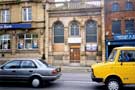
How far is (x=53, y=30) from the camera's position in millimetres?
37594

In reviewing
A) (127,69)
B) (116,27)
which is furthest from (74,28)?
(127,69)

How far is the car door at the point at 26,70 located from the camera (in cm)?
1449

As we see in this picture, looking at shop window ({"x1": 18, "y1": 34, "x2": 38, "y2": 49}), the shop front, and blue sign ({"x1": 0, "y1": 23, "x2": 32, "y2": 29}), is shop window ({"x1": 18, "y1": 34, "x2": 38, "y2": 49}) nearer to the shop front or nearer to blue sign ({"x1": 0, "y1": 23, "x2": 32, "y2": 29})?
blue sign ({"x1": 0, "y1": 23, "x2": 32, "y2": 29})

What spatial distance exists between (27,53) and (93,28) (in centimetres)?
987

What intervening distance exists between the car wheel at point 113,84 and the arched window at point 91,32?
23.4 m

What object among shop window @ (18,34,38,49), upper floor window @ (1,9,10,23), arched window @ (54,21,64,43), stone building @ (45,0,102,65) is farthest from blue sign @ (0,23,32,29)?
arched window @ (54,21,64,43)

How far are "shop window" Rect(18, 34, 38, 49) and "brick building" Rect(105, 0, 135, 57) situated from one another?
33.0ft

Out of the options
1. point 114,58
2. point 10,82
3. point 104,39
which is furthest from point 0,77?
point 104,39

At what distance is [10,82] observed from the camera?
15.5 metres

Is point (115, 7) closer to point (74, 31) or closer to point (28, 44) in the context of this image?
point (74, 31)

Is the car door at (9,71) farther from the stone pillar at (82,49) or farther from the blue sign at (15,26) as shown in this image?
the blue sign at (15,26)

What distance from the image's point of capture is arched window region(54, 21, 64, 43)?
37156mm

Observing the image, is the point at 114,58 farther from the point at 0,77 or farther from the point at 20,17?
the point at 20,17

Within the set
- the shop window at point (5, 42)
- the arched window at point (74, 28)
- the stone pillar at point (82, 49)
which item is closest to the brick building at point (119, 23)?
the stone pillar at point (82, 49)
